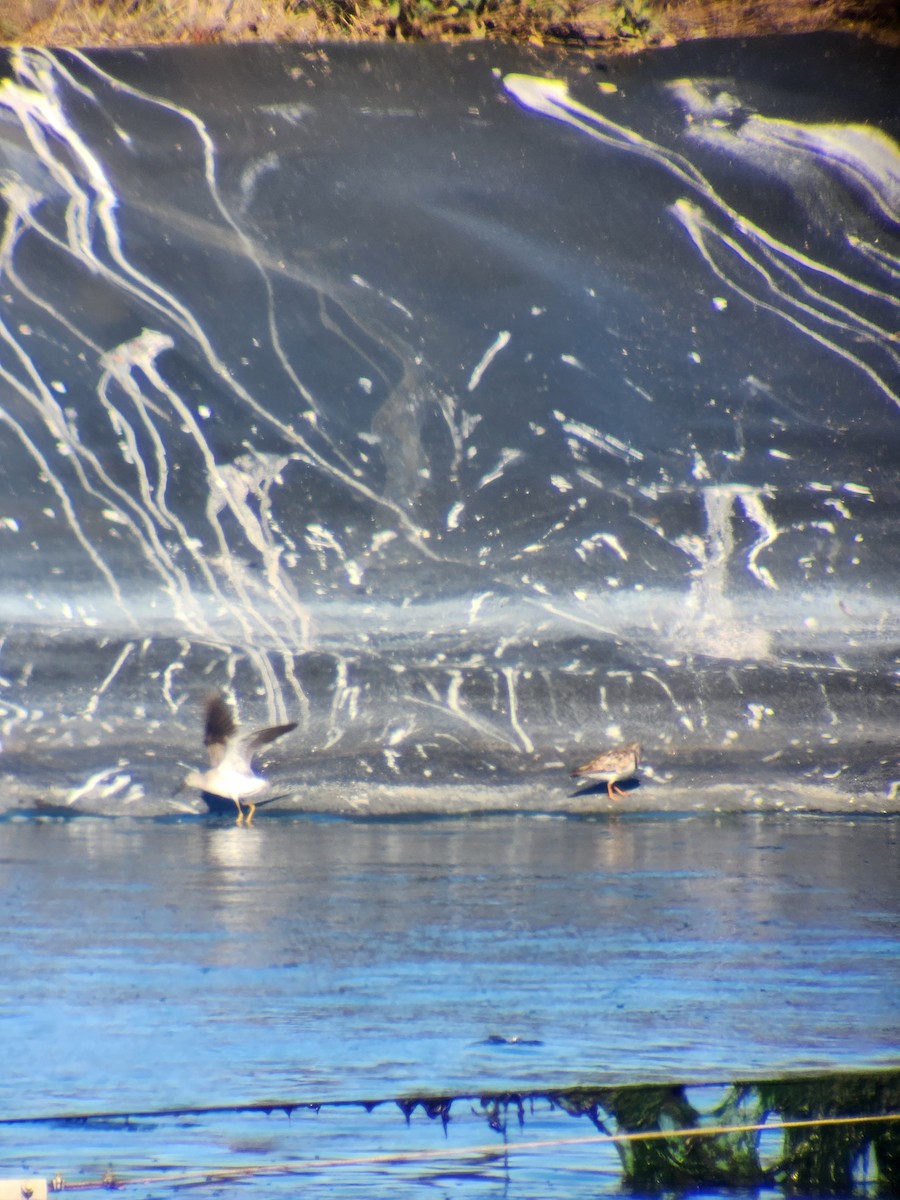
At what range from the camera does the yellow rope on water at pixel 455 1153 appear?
22.7 inches

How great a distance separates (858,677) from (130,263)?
183cm

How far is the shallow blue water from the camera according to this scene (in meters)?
0.62

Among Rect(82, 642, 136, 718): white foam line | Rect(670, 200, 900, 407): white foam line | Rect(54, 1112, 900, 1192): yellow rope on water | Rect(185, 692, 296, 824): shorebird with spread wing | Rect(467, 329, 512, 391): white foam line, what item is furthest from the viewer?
Answer: Rect(82, 642, 136, 718): white foam line

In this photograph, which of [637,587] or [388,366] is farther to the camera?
[637,587]

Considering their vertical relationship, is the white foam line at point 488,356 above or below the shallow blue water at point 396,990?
above

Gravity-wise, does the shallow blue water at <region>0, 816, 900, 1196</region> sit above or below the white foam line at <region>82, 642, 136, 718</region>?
below

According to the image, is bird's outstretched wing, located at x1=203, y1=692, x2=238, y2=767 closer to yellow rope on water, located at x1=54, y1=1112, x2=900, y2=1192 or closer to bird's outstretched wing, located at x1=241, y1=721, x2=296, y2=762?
bird's outstretched wing, located at x1=241, y1=721, x2=296, y2=762

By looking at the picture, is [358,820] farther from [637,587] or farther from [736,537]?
[736,537]

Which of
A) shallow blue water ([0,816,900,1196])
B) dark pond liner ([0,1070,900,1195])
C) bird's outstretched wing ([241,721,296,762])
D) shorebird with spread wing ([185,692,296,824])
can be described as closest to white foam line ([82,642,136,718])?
shorebird with spread wing ([185,692,296,824])

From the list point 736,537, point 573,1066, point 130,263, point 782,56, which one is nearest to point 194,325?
point 130,263

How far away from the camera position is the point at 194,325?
180 cm

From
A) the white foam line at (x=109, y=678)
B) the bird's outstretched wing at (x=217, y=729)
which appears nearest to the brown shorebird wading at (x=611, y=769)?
the bird's outstretched wing at (x=217, y=729)

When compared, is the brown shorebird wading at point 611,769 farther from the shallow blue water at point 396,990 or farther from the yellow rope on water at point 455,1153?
the yellow rope on water at point 455,1153

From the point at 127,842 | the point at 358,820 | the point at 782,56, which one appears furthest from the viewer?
the point at 358,820
